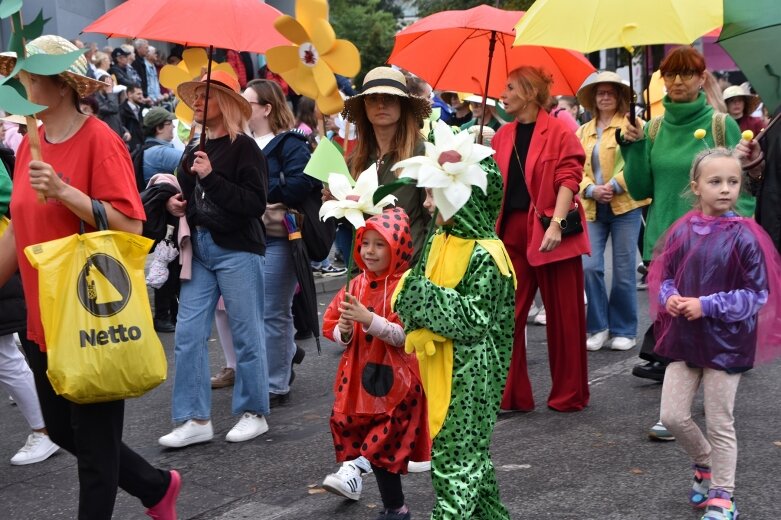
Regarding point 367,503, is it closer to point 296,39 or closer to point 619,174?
point 296,39

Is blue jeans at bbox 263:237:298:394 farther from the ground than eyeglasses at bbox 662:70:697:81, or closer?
closer

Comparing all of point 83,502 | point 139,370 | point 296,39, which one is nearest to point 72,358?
point 139,370

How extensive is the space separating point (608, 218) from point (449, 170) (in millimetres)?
4993

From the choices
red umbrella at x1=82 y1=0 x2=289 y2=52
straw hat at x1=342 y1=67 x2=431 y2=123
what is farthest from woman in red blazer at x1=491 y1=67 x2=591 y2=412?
red umbrella at x1=82 y1=0 x2=289 y2=52

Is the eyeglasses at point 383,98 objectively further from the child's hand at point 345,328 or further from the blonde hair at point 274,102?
the blonde hair at point 274,102

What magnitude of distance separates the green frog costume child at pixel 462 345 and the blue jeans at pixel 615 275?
4229mm

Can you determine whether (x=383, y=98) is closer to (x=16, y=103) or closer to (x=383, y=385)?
(x=383, y=385)

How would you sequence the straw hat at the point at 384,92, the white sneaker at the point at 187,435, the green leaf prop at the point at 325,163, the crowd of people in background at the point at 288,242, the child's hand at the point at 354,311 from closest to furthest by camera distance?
the crowd of people in background at the point at 288,242 < the child's hand at the point at 354,311 < the green leaf prop at the point at 325,163 < the straw hat at the point at 384,92 < the white sneaker at the point at 187,435

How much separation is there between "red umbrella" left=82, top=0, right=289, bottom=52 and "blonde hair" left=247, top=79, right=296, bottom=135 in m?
0.93

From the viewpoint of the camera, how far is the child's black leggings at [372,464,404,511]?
4590 mm

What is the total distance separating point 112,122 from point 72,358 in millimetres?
9568

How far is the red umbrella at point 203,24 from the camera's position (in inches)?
221

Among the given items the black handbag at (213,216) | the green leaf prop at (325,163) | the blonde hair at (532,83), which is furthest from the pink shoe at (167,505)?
the blonde hair at (532,83)

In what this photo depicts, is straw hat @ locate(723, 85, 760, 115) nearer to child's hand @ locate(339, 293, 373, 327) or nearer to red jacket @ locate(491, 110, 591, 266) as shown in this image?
red jacket @ locate(491, 110, 591, 266)
